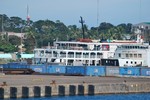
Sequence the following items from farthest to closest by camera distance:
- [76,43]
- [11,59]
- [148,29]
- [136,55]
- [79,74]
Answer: [148,29] → [11,59] → [76,43] → [136,55] → [79,74]

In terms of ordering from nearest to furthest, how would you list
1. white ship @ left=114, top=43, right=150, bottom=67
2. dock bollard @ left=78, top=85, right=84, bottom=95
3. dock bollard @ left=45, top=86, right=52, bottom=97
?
1. dock bollard @ left=45, top=86, right=52, bottom=97
2. dock bollard @ left=78, top=85, right=84, bottom=95
3. white ship @ left=114, top=43, right=150, bottom=67

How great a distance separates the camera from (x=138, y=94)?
265 ft

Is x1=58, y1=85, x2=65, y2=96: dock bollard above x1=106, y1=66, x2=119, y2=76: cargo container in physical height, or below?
below

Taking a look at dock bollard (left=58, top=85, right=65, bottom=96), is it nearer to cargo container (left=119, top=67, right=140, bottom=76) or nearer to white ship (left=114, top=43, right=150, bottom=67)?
cargo container (left=119, top=67, right=140, bottom=76)

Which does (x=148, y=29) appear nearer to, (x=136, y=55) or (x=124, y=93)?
(x=136, y=55)

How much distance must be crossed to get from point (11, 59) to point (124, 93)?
235 feet

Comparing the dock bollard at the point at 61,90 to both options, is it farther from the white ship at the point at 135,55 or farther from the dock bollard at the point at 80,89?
the white ship at the point at 135,55

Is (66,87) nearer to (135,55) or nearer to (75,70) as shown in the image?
(75,70)

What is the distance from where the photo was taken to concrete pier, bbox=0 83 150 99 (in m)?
69.4

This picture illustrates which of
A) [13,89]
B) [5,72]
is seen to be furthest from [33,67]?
[13,89]

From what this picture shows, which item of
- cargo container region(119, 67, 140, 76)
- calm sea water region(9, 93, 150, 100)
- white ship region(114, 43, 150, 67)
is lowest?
calm sea water region(9, 93, 150, 100)

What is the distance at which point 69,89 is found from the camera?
7462 centimetres

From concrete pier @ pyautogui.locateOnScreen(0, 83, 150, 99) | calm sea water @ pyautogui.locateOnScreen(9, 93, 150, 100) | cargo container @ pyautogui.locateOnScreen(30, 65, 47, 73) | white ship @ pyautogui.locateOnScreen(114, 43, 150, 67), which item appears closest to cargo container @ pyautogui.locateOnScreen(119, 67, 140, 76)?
white ship @ pyautogui.locateOnScreen(114, 43, 150, 67)

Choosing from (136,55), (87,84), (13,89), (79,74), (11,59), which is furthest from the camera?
(11,59)
